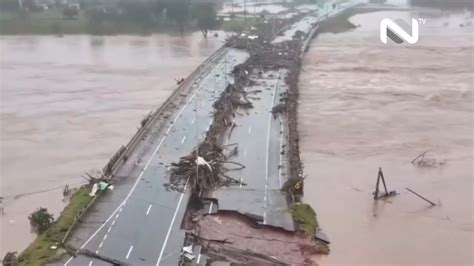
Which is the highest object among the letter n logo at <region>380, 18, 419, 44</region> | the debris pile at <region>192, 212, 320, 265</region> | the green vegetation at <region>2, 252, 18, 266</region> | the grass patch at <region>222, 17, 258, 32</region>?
the letter n logo at <region>380, 18, 419, 44</region>

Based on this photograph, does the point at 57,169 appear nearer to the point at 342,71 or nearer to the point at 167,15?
the point at 342,71

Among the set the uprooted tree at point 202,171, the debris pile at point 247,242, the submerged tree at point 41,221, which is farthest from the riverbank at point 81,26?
the debris pile at point 247,242

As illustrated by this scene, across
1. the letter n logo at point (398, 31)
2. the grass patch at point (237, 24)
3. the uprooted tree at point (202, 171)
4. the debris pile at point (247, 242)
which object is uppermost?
the letter n logo at point (398, 31)

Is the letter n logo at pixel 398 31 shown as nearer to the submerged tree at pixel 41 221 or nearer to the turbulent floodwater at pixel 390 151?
the turbulent floodwater at pixel 390 151

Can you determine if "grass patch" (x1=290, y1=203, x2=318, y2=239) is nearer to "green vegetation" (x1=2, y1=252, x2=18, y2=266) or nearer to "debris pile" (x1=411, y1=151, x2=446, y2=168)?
"debris pile" (x1=411, y1=151, x2=446, y2=168)

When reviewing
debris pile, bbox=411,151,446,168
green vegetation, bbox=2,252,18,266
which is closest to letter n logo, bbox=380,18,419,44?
debris pile, bbox=411,151,446,168

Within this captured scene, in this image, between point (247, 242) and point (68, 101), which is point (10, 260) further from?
point (68, 101)
